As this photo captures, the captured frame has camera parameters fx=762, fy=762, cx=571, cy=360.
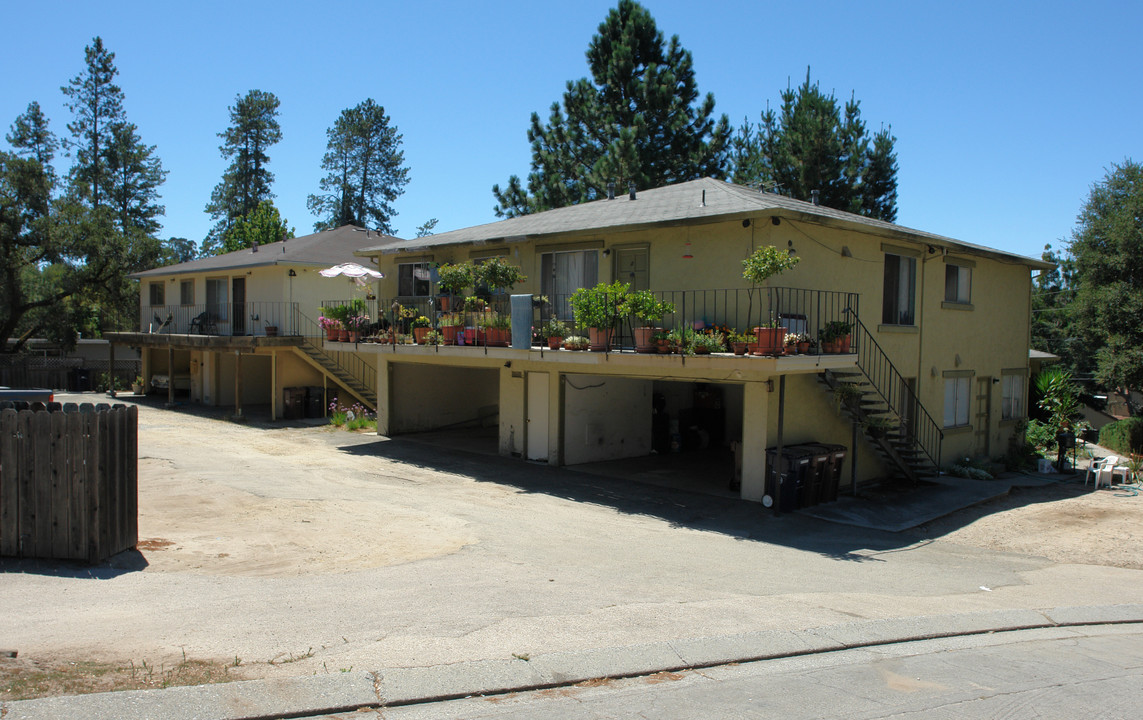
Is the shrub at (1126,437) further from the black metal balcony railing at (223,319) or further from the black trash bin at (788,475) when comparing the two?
the black metal balcony railing at (223,319)

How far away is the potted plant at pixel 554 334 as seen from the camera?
15.1 metres

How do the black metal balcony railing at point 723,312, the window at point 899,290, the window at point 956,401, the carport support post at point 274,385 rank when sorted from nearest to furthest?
the black metal balcony railing at point 723,312
the window at point 899,290
the window at point 956,401
the carport support post at point 274,385

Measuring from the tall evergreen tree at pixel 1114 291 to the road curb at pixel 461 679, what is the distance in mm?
26587

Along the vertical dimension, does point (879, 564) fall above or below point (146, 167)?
below

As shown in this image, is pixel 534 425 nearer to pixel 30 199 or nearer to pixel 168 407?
pixel 168 407

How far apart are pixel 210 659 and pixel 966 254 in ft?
61.0

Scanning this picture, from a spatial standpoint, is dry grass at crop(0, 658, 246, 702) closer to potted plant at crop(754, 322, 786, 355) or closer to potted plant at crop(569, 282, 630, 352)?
potted plant at crop(754, 322, 786, 355)

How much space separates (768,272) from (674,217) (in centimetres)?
258

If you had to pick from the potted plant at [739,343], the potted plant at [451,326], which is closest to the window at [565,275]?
the potted plant at [451,326]

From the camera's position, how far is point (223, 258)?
30.7 metres

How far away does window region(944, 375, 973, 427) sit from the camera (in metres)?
18.7

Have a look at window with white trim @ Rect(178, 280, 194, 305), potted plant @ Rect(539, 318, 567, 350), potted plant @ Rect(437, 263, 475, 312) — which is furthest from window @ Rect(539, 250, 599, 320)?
window with white trim @ Rect(178, 280, 194, 305)

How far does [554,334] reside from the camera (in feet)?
50.0

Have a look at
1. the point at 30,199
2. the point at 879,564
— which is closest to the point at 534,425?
the point at 879,564
